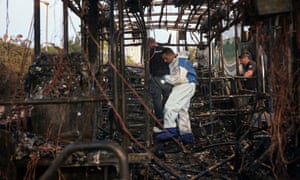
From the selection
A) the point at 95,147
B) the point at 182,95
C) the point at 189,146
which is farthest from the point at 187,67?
the point at 95,147

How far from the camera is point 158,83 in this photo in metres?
7.76

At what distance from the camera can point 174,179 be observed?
5.05 m

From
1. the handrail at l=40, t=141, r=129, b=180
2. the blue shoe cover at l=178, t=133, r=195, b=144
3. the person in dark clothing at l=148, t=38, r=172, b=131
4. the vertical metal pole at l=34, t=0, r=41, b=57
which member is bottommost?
the blue shoe cover at l=178, t=133, r=195, b=144

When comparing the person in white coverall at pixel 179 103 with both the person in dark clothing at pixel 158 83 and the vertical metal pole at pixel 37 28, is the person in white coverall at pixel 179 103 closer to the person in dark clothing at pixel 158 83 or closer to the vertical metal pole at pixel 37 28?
the person in dark clothing at pixel 158 83

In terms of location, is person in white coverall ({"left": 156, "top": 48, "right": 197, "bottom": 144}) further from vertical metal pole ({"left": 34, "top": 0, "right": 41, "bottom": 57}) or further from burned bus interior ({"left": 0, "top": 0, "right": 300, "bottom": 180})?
vertical metal pole ({"left": 34, "top": 0, "right": 41, "bottom": 57})

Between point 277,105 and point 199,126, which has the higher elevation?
point 277,105

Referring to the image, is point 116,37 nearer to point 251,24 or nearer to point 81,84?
point 81,84

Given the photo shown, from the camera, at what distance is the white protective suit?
662cm

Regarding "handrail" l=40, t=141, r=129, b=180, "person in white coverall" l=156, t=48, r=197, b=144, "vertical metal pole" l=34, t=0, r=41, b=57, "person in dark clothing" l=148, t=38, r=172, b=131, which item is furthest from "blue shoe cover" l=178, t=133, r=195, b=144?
"handrail" l=40, t=141, r=129, b=180

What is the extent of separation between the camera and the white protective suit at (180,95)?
662cm

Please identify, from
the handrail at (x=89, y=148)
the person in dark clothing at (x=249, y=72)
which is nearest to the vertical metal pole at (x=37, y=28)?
the handrail at (x=89, y=148)

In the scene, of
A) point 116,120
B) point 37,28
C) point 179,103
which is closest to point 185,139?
point 179,103

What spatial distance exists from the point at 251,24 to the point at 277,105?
108 centimetres

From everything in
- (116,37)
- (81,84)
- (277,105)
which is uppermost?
(116,37)
